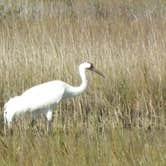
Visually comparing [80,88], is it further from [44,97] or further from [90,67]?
[44,97]

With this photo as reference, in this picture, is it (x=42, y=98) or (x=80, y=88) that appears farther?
(x=80, y=88)

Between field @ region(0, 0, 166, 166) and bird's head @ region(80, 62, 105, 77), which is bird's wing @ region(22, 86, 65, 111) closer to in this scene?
field @ region(0, 0, 166, 166)

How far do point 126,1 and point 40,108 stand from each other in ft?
18.9

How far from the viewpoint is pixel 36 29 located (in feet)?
24.1

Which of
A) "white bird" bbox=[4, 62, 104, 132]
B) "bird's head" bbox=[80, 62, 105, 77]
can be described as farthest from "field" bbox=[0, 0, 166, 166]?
"bird's head" bbox=[80, 62, 105, 77]

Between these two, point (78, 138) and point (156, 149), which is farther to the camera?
point (78, 138)

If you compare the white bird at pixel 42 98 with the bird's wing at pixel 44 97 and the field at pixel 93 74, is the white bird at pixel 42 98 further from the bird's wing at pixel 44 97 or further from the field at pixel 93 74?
the field at pixel 93 74

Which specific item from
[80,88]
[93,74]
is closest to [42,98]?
[80,88]

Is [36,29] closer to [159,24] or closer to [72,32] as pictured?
[72,32]

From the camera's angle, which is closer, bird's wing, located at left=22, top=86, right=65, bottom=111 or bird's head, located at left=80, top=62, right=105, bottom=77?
bird's wing, located at left=22, top=86, right=65, bottom=111

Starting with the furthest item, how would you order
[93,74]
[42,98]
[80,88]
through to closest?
[93,74], [80,88], [42,98]

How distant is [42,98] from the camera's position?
5.70m

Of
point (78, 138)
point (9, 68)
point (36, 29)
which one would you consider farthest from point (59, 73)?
point (78, 138)

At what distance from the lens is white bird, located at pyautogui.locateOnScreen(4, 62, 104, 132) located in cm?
539
